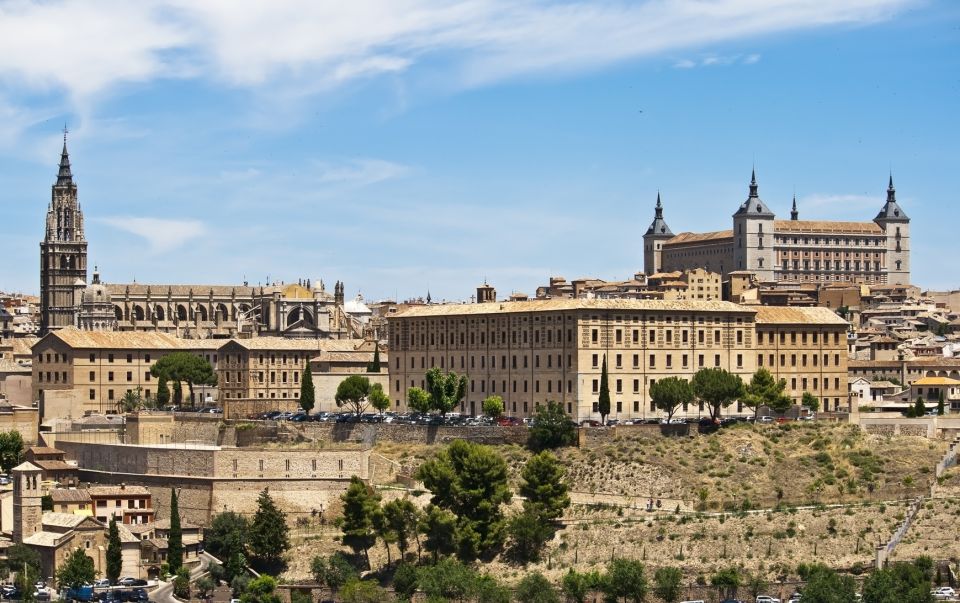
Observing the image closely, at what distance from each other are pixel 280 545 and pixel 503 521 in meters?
9.69

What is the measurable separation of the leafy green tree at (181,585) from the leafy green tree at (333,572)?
532cm

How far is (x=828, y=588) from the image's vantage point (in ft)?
233

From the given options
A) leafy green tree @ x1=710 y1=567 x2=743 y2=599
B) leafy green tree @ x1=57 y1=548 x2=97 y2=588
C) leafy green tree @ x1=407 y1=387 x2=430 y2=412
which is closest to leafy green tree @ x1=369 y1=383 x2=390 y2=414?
leafy green tree @ x1=407 y1=387 x2=430 y2=412

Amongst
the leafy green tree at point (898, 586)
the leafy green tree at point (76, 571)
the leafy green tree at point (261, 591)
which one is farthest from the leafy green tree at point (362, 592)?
the leafy green tree at point (898, 586)

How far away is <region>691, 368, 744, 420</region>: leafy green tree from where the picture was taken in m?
93.3

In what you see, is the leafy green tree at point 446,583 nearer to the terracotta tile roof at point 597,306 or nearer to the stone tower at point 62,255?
the terracotta tile roof at point 597,306

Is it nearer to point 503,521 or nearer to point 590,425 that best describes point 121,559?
point 503,521

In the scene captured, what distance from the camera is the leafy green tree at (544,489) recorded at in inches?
3226

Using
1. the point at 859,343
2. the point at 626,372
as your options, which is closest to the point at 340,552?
the point at 626,372

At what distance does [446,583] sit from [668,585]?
874 cm

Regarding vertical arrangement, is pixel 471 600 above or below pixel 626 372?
below

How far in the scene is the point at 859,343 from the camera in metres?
139

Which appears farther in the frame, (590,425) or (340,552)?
(590,425)

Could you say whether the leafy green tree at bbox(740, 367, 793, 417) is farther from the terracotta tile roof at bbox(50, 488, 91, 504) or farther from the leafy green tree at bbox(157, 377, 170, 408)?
the leafy green tree at bbox(157, 377, 170, 408)
